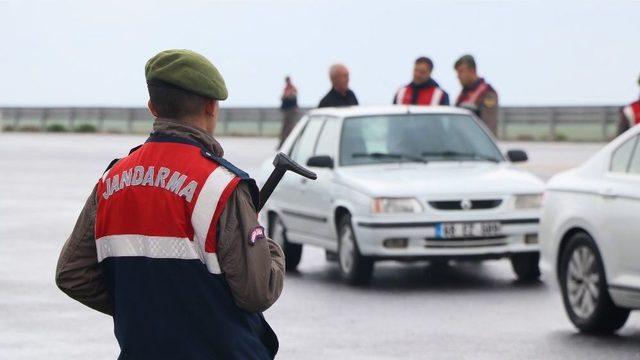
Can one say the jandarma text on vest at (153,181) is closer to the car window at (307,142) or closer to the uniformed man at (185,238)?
the uniformed man at (185,238)

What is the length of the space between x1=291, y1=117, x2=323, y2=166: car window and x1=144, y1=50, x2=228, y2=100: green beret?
35.7ft

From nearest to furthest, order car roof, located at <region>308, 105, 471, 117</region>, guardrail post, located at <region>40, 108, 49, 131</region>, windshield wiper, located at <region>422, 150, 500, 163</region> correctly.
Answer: windshield wiper, located at <region>422, 150, 500, 163</region> → car roof, located at <region>308, 105, 471, 117</region> → guardrail post, located at <region>40, 108, 49, 131</region>

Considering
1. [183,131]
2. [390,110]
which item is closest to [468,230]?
[390,110]

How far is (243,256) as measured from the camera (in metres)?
4.56

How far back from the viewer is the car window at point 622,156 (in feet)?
36.1

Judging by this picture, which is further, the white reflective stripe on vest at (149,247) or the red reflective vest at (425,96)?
the red reflective vest at (425,96)

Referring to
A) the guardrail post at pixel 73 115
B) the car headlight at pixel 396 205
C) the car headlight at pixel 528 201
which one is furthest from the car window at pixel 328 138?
the guardrail post at pixel 73 115

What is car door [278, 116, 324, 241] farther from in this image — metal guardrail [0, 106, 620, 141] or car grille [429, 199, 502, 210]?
metal guardrail [0, 106, 620, 141]

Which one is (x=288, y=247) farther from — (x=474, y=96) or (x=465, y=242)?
(x=474, y=96)

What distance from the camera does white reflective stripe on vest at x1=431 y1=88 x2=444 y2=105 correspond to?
17.5 metres

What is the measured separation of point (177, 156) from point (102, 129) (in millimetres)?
67908

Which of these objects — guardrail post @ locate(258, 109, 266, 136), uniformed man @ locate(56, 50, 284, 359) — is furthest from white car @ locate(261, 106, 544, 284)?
guardrail post @ locate(258, 109, 266, 136)

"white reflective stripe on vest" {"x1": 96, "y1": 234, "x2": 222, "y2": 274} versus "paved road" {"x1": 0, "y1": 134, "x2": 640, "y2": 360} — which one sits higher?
"white reflective stripe on vest" {"x1": 96, "y1": 234, "x2": 222, "y2": 274}

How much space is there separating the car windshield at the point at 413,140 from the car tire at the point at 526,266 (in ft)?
3.57
